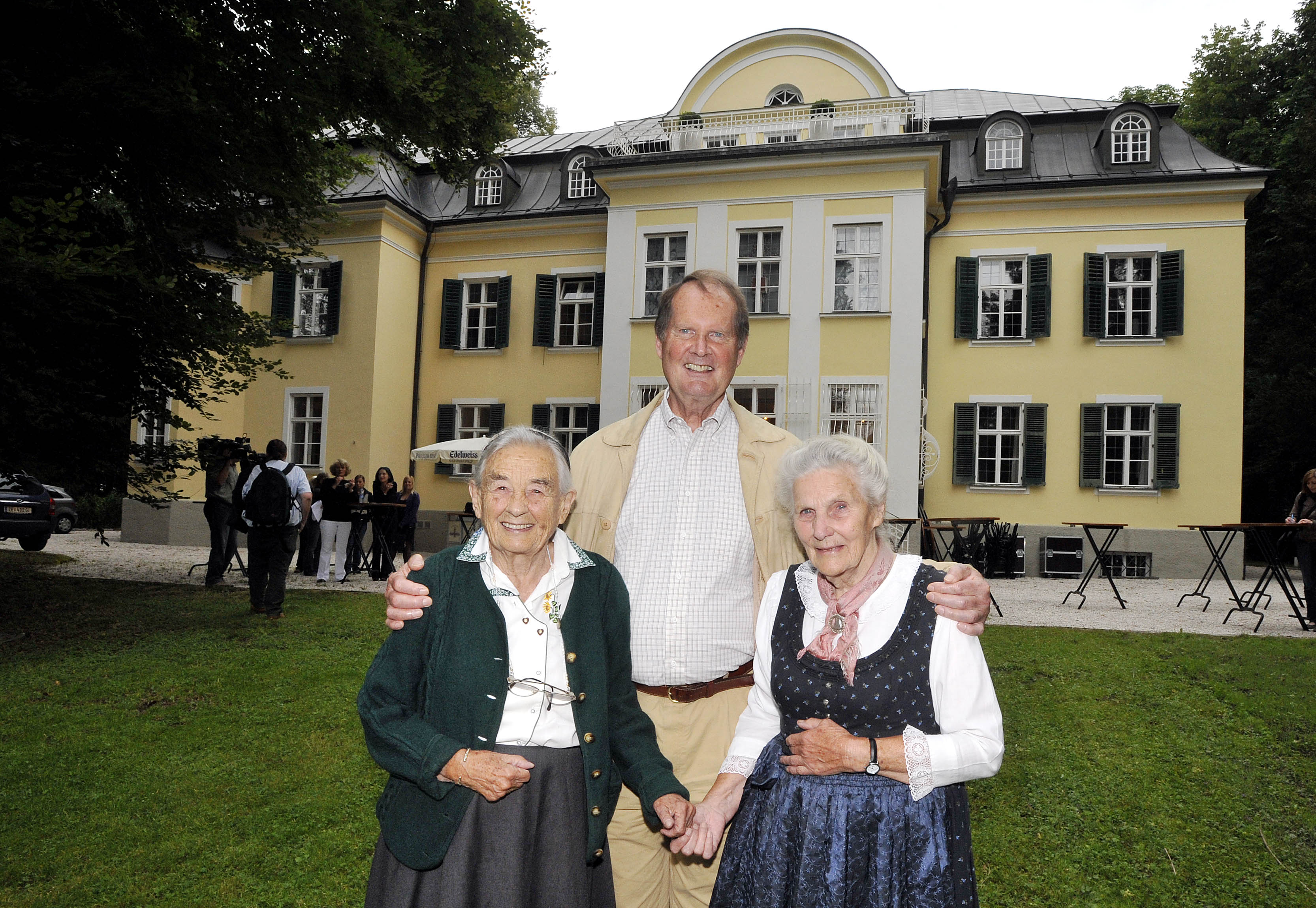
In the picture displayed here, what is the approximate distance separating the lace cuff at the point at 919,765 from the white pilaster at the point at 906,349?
13433 mm

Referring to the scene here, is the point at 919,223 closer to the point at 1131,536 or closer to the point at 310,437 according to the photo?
the point at 1131,536

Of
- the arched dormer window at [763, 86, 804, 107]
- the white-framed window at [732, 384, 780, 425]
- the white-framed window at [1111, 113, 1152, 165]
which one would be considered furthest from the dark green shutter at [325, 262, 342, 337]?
the white-framed window at [1111, 113, 1152, 165]

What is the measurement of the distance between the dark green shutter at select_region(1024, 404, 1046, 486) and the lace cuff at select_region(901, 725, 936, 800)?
618 inches

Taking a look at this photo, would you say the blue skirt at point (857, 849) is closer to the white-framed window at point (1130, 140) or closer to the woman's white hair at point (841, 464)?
the woman's white hair at point (841, 464)

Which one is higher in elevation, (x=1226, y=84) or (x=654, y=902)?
(x=1226, y=84)

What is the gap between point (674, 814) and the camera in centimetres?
207

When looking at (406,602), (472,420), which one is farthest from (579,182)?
(406,602)

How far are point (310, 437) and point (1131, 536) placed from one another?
53.8 ft

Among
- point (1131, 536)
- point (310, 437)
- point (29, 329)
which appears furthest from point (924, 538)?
point (310, 437)

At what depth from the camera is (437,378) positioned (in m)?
19.6

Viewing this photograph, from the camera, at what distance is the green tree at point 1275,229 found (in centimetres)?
2020

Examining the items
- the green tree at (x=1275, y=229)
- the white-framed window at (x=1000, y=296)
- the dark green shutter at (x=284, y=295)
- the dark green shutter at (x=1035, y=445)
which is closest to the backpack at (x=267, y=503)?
the dark green shutter at (x=284, y=295)

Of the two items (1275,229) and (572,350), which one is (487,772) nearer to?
(572,350)

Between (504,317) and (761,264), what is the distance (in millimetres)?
6034
